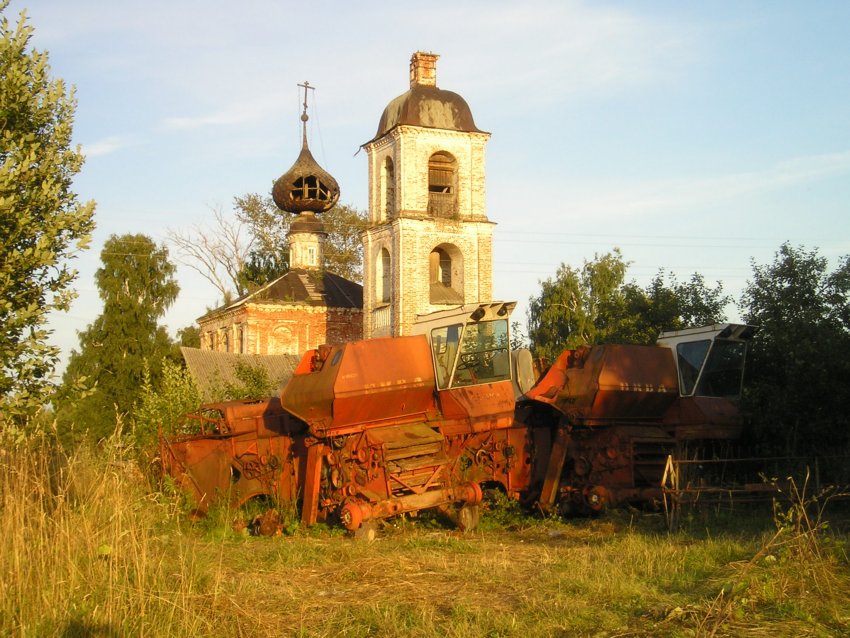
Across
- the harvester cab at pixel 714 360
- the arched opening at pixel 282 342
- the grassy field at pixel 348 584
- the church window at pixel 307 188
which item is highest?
the church window at pixel 307 188

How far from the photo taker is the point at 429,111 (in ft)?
137

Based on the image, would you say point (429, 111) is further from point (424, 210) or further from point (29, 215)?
point (29, 215)

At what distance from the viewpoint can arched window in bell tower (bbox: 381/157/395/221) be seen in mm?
42781

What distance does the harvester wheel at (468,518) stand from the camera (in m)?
16.0

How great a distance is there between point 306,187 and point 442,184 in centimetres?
1102

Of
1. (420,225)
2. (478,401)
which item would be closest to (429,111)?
(420,225)

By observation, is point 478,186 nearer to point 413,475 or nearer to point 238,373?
point 238,373

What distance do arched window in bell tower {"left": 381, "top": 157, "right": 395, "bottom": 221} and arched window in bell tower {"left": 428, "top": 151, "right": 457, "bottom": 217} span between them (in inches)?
69.2

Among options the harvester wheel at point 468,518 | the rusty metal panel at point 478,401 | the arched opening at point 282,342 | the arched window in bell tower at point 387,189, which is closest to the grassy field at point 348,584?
the harvester wheel at point 468,518

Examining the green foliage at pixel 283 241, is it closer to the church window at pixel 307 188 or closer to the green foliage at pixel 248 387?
the church window at pixel 307 188

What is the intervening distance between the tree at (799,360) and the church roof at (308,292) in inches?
1186

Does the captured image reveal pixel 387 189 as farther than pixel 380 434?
Yes

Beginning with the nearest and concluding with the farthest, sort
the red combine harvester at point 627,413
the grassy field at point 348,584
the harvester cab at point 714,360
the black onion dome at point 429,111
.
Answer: the grassy field at point 348,584 → the red combine harvester at point 627,413 → the harvester cab at point 714,360 → the black onion dome at point 429,111

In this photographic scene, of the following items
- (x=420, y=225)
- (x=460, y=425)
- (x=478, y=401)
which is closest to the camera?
(x=460, y=425)
